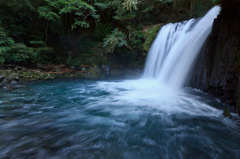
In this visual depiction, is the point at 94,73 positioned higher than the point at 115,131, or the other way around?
the point at 94,73

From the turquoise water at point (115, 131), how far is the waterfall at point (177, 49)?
6.93 ft

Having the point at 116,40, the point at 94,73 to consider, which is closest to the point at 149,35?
the point at 116,40

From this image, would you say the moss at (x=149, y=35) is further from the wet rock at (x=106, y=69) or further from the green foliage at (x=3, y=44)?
the green foliage at (x=3, y=44)

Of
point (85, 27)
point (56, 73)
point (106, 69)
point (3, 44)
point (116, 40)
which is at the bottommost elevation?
point (56, 73)

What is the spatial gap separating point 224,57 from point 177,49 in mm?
2412

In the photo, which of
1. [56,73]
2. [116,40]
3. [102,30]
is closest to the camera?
[56,73]

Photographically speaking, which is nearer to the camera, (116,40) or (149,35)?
(149,35)

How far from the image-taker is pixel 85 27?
8555 mm

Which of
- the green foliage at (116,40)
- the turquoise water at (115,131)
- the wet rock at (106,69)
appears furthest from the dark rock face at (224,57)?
the wet rock at (106,69)

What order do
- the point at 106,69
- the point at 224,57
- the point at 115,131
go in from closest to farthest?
the point at 115,131 < the point at 224,57 < the point at 106,69

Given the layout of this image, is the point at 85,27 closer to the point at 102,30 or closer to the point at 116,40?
the point at 102,30

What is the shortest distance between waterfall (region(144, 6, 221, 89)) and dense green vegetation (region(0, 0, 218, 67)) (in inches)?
42.3

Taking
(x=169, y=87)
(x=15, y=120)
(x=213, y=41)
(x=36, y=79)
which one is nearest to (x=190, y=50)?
(x=213, y=41)

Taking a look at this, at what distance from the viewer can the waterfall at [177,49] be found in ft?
15.5
